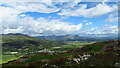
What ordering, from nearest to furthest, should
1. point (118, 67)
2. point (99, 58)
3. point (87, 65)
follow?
point (118, 67)
point (87, 65)
point (99, 58)

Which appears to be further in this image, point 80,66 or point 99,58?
point 99,58

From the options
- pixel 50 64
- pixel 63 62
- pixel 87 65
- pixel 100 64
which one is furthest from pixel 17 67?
pixel 100 64

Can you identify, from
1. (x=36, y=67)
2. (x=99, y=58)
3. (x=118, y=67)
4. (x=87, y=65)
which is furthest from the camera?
(x=99, y=58)

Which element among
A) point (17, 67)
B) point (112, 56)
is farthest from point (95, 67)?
point (17, 67)

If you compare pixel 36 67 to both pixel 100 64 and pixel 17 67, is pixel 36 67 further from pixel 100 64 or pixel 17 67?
pixel 100 64

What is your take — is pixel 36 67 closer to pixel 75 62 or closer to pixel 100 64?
pixel 75 62

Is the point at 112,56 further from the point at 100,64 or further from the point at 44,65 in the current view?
the point at 44,65

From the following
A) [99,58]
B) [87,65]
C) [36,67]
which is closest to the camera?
[87,65]

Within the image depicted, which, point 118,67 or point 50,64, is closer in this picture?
point 118,67
